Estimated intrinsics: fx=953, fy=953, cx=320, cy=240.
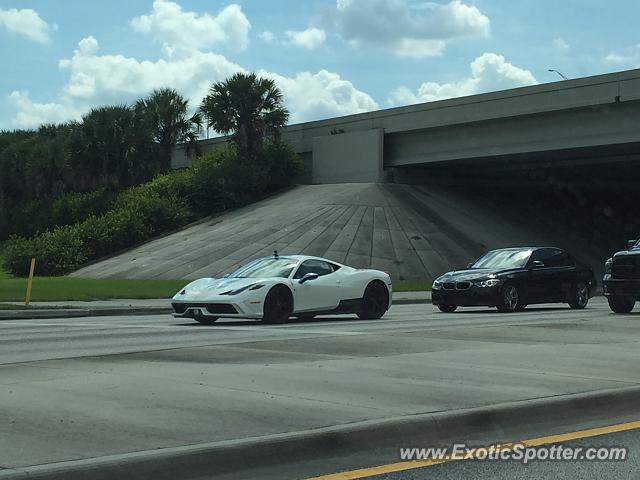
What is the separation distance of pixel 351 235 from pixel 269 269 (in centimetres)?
2358

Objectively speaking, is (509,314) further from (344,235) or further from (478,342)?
(344,235)

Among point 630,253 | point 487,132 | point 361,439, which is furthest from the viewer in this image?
point 487,132

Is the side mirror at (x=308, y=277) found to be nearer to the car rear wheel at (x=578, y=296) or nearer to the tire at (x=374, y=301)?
the tire at (x=374, y=301)

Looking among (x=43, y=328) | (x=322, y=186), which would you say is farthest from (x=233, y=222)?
(x=43, y=328)

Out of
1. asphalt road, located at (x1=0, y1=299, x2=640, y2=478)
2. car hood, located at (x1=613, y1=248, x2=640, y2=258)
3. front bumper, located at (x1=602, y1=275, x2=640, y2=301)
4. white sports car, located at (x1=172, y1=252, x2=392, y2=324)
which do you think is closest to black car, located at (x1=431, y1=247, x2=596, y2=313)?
front bumper, located at (x1=602, y1=275, x2=640, y2=301)

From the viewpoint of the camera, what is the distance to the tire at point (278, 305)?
17.6m

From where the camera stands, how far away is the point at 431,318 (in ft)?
64.5

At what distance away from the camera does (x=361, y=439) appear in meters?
6.59

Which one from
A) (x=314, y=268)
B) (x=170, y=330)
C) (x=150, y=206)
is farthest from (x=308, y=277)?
(x=150, y=206)

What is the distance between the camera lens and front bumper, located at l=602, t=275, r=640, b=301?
65.3ft

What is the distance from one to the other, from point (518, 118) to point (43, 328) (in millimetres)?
28538

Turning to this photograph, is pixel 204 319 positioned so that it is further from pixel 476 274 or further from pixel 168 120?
pixel 168 120

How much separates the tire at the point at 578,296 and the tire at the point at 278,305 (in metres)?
8.58

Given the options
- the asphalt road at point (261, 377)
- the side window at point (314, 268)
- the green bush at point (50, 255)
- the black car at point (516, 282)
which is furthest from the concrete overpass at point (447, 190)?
the asphalt road at point (261, 377)
